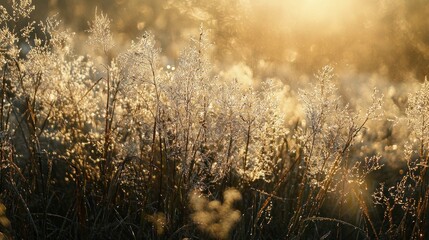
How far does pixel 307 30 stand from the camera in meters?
5.69

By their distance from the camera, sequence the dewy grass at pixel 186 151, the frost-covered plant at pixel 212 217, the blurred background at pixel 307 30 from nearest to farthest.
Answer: the dewy grass at pixel 186 151 → the frost-covered plant at pixel 212 217 → the blurred background at pixel 307 30

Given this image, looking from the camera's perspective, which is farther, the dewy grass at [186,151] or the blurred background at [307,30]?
the blurred background at [307,30]

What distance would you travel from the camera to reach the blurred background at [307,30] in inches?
202

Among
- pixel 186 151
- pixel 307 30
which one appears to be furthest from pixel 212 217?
pixel 307 30

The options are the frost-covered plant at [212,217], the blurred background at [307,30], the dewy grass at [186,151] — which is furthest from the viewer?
the blurred background at [307,30]

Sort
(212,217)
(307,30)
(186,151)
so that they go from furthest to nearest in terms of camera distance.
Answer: (307,30) < (212,217) < (186,151)

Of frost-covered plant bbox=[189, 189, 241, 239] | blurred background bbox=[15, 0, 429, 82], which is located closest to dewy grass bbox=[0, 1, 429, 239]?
frost-covered plant bbox=[189, 189, 241, 239]

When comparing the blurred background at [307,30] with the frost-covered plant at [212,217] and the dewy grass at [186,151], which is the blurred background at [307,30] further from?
the frost-covered plant at [212,217]

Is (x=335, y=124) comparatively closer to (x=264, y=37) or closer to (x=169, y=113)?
(x=169, y=113)

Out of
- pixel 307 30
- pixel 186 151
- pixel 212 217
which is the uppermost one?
pixel 307 30

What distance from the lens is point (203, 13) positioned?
5871 mm

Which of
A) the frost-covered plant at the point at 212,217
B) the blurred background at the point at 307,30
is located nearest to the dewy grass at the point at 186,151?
the frost-covered plant at the point at 212,217

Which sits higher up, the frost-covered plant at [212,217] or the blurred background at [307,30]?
the blurred background at [307,30]

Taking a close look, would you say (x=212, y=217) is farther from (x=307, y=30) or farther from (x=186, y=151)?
(x=307, y=30)
